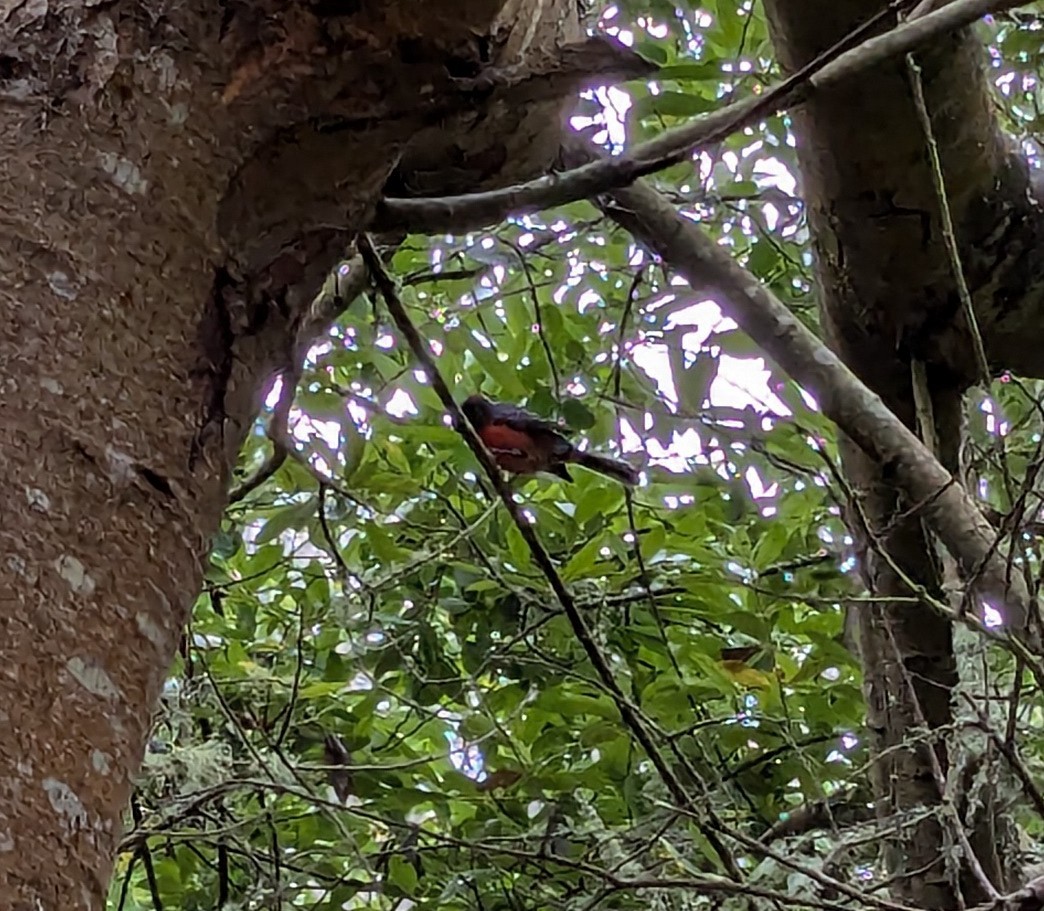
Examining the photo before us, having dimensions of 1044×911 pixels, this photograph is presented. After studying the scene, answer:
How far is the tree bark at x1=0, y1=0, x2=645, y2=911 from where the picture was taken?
519 mm

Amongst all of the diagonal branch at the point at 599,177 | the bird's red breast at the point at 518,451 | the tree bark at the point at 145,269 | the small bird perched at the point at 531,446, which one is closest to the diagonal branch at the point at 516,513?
the diagonal branch at the point at 599,177

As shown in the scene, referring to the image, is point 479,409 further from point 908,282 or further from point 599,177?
point 599,177

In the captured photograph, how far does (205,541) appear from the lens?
646 millimetres

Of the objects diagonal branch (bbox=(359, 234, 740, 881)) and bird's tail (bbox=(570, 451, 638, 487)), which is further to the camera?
bird's tail (bbox=(570, 451, 638, 487))

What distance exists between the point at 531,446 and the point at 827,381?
523 millimetres

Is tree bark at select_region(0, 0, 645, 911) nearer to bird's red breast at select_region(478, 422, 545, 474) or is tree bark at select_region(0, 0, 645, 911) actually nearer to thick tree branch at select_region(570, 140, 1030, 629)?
thick tree branch at select_region(570, 140, 1030, 629)

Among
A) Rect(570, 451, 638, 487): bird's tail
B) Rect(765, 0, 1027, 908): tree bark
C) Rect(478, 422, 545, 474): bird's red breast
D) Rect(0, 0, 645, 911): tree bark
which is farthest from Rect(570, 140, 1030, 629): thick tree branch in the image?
Rect(0, 0, 645, 911): tree bark

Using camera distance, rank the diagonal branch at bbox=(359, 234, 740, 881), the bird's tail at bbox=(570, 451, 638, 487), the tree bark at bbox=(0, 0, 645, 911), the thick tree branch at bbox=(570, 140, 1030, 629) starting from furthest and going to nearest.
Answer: the bird's tail at bbox=(570, 451, 638, 487) → the thick tree branch at bbox=(570, 140, 1030, 629) → the diagonal branch at bbox=(359, 234, 740, 881) → the tree bark at bbox=(0, 0, 645, 911)

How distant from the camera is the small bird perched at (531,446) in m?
1.69

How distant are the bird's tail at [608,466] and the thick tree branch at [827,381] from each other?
26cm

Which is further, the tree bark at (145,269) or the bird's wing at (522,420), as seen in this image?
the bird's wing at (522,420)

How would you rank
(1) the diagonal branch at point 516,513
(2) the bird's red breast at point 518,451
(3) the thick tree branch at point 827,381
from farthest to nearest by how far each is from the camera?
(2) the bird's red breast at point 518,451
(3) the thick tree branch at point 827,381
(1) the diagonal branch at point 516,513

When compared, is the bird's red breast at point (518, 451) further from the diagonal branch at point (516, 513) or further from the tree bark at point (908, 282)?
the diagonal branch at point (516, 513)

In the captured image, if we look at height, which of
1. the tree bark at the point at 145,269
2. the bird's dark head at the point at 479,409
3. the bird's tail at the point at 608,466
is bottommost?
the tree bark at the point at 145,269
